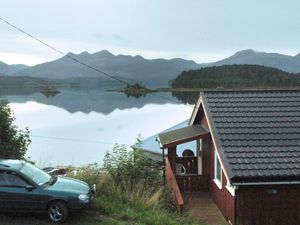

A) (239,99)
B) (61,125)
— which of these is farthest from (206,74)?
(239,99)

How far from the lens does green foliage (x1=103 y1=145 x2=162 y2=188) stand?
14.7m

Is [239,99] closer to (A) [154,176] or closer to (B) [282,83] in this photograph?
(A) [154,176]

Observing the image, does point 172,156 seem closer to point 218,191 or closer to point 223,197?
point 218,191

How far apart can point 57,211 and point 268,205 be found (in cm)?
610

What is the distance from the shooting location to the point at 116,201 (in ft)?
40.2

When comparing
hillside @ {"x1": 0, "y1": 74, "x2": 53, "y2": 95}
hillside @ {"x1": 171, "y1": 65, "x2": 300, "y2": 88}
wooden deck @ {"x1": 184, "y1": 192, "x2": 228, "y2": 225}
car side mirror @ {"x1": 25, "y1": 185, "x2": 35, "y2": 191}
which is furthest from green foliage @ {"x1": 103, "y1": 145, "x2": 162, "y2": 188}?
hillside @ {"x1": 0, "y1": 74, "x2": 53, "y2": 95}

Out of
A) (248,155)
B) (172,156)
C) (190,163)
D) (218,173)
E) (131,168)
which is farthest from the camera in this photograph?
(190,163)

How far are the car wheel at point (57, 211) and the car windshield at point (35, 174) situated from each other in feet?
2.31

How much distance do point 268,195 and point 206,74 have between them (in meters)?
132

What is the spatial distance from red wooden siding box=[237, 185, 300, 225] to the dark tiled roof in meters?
0.59

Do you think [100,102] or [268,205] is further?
[100,102]

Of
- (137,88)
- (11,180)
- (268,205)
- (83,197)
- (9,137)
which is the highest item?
(137,88)

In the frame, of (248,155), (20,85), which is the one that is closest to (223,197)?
(248,155)

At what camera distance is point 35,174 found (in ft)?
36.4
